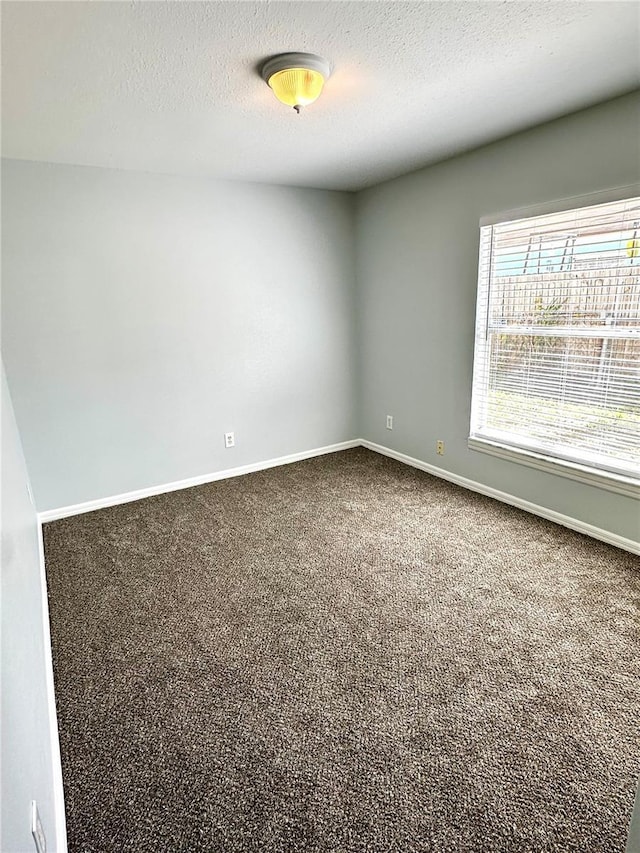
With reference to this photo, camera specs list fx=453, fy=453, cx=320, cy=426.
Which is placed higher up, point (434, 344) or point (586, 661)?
point (434, 344)

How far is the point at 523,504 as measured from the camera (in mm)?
3195

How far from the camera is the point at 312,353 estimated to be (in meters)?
4.26

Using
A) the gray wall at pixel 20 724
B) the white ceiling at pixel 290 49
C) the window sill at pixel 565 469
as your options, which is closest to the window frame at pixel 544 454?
the window sill at pixel 565 469

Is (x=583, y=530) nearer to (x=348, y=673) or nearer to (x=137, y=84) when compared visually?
(x=348, y=673)

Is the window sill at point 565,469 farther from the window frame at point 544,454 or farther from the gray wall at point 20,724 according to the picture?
the gray wall at point 20,724

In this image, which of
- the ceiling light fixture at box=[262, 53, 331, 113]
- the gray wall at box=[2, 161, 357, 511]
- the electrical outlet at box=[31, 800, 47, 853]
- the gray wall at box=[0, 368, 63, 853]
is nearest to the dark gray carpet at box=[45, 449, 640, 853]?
the gray wall at box=[0, 368, 63, 853]

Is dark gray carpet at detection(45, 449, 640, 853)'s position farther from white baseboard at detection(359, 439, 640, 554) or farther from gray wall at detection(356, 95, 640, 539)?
gray wall at detection(356, 95, 640, 539)

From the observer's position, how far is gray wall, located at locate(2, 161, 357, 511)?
3.03m

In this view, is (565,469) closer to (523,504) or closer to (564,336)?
(523,504)

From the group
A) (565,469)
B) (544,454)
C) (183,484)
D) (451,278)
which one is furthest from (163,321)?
(565,469)

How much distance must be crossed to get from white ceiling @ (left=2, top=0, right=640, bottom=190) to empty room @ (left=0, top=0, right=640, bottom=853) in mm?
19

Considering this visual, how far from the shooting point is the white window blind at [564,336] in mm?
2510

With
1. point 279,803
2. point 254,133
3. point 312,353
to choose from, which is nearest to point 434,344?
point 312,353

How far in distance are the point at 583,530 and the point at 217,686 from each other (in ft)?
7.69
